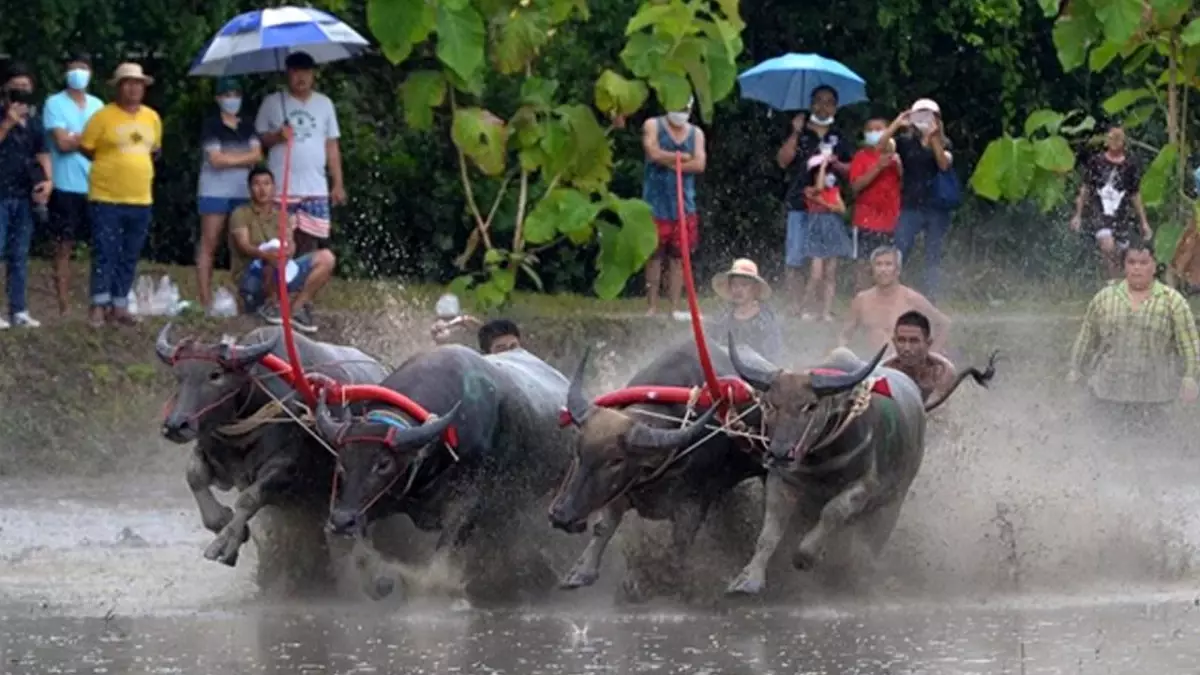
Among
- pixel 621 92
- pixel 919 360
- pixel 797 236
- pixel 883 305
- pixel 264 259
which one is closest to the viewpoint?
pixel 621 92

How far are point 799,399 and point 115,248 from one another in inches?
281

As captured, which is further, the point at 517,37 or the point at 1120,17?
the point at 517,37

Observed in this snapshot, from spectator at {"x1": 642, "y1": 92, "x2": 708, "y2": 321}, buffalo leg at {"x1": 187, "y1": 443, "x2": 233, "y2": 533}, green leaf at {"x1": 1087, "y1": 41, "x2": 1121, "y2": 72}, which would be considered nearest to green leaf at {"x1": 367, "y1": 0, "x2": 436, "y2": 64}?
green leaf at {"x1": 1087, "y1": 41, "x2": 1121, "y2": 72}

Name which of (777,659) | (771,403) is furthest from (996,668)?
(771,403)

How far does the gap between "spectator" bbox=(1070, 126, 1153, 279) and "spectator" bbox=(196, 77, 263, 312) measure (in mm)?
6183

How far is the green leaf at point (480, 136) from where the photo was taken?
10258 millimetres

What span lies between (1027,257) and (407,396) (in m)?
13.1

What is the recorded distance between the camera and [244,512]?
45.3 ft

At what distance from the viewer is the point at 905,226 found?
21.8m

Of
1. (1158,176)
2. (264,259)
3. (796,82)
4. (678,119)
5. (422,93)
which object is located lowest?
(264,259)

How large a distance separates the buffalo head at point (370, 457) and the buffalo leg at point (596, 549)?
79 cm

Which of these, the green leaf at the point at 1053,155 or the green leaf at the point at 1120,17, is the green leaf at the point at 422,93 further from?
the green leaf at the point at 1120,17

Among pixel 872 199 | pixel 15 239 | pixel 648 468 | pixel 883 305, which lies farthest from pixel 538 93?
pixel 872 199

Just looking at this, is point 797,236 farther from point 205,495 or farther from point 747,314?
point 205,495
